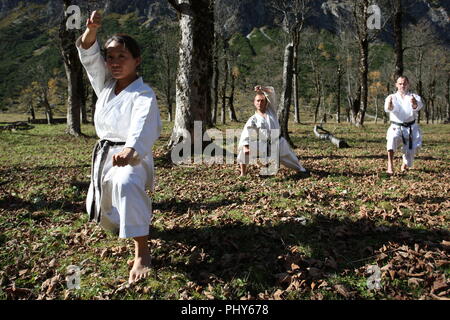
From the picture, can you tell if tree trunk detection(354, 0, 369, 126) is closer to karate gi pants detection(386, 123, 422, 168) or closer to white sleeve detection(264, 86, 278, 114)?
karate gi pants detection(386, 123, 422, 168)

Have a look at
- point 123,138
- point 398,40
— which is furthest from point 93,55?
point 398,40

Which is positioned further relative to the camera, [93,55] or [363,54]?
[363,54]

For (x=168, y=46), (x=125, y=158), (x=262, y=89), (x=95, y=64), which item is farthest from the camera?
(x=168, y=46)

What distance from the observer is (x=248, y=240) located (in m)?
4.86

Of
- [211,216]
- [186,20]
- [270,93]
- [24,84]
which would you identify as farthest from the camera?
[24,84]

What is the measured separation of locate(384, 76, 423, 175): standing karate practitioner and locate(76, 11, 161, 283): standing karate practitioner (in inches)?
301

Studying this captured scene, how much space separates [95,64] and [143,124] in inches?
47.6

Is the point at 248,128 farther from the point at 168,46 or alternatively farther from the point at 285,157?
the point at 168,46

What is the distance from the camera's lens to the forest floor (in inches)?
146

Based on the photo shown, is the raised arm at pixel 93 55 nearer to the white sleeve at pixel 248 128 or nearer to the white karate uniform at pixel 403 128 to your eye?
the white sleeve at pixel 248 128

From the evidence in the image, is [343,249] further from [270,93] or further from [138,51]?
[270,93]

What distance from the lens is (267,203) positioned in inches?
260

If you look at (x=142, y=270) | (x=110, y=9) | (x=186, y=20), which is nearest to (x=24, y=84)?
(x=110, y=9)
